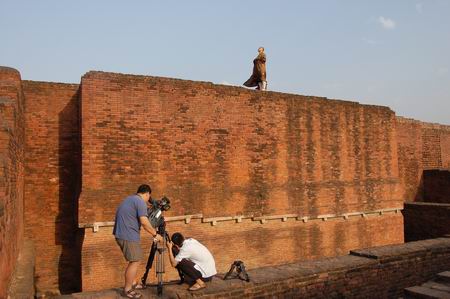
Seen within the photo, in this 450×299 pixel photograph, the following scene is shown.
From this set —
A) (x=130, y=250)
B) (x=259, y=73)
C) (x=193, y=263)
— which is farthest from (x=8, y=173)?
(x=259, y=73)

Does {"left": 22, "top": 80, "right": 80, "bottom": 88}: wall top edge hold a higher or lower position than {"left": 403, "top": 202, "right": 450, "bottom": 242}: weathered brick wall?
higher

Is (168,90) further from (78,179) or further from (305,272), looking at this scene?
(305,272)

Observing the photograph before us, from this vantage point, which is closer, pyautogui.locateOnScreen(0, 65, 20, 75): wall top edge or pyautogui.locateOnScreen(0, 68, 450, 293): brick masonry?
pyautogui.locateOnScreen(0, 65, 20, 75): wall top edge

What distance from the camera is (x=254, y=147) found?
977 centimetres

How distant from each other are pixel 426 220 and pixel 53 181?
11087 millimetres

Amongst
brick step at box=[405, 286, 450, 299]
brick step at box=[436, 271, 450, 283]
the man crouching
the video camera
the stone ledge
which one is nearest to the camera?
the man crouching

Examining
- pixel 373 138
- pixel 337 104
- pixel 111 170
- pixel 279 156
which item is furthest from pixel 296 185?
pixel 111 170

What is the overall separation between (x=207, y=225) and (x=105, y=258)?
90.5 inches

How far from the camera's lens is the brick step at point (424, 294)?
5.39m

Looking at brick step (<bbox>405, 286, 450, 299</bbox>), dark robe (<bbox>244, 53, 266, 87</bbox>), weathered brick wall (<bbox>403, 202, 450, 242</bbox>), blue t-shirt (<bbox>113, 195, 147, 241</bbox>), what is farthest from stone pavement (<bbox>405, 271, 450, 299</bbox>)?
dark robe (<bbox>244, 53, 266, 87</bbox>)

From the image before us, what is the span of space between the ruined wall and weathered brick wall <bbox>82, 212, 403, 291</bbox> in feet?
0.09

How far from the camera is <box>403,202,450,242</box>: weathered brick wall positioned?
12031 mm

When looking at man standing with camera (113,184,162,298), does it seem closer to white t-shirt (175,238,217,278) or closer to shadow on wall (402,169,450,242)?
white t-shirt (175,238,217,278)

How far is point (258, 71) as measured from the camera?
11.7m
